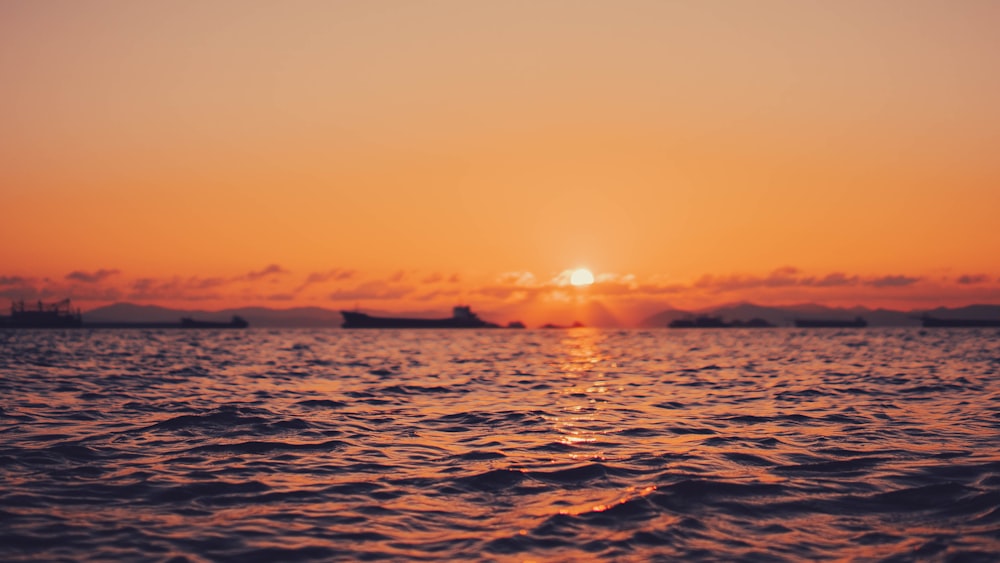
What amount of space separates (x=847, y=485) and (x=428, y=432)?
10825 millimetres

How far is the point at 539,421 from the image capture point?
24047 mm

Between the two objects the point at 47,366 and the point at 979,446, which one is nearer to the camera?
the point at 979,446

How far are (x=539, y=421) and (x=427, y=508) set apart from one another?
440 inches

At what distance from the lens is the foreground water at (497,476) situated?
11109 millimetres

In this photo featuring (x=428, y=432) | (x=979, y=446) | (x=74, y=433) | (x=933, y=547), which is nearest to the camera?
(x=933, y=547)

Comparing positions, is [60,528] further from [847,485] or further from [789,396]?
[789,396]

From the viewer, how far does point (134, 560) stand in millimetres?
10078

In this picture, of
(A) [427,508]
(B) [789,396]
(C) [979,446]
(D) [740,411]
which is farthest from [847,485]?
(B) [789,396]

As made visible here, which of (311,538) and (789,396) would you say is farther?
(789,396)

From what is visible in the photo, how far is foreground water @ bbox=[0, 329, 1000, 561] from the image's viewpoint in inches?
437

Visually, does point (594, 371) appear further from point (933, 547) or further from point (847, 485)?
point (933, 547)

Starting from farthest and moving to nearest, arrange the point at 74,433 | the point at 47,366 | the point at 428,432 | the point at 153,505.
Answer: the point at 47,366
the point at 428,432
the point at 74,433
the point at 153,505

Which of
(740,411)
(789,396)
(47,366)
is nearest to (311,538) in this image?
(740,411)

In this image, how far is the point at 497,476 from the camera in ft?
51.0
